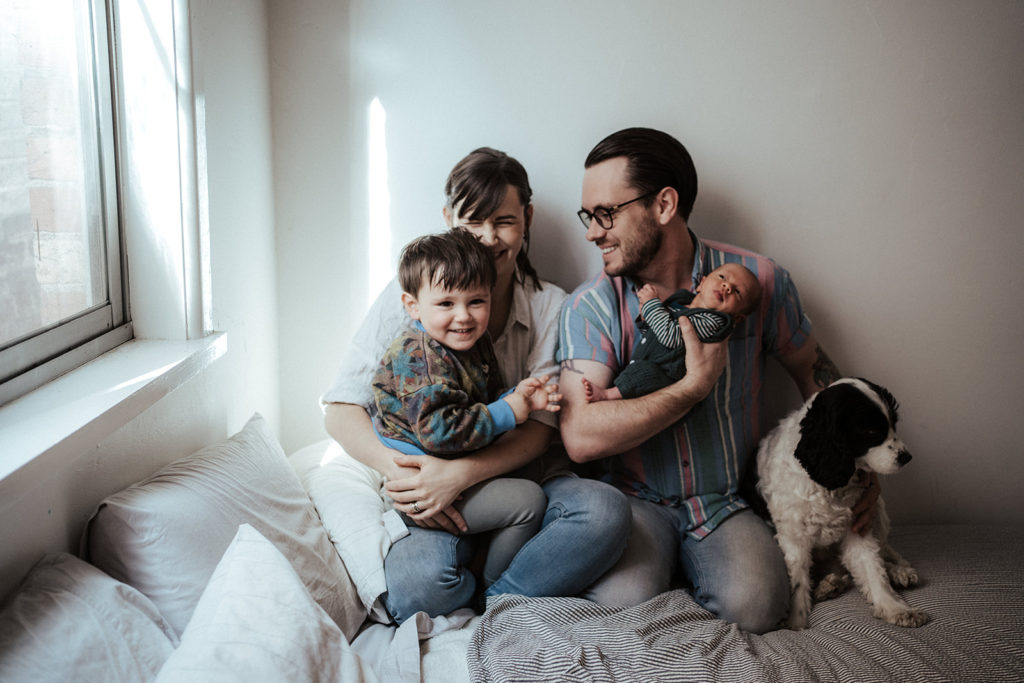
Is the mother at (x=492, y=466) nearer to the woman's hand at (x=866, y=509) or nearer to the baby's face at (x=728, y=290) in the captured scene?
the baby's face at (x=728, y=290)

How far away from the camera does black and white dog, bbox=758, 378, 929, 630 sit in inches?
63.7

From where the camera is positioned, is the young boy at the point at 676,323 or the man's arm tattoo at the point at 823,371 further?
the man's arm tattoo at the point at 823,371

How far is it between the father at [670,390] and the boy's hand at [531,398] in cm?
19

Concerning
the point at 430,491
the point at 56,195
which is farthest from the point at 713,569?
the point at 56,195

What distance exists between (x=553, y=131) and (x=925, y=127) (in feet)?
3.73

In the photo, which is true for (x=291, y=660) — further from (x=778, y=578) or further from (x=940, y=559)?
(x=940, y=559)

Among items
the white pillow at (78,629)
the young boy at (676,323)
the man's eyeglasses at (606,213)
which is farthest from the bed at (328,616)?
the man's eyeglasses at (606,213)

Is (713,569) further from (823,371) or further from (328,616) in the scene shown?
(328,616)

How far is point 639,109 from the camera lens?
2168 mm

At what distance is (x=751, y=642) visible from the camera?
1554mm

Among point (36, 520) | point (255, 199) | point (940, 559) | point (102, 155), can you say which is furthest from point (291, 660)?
point (940, 559)

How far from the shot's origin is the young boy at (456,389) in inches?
62.6

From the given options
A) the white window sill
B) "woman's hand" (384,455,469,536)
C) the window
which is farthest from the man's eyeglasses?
the window

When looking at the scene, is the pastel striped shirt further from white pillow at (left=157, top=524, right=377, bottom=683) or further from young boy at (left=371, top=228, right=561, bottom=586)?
white pillow at (left=157, top=524, right=377, bottom=683)
